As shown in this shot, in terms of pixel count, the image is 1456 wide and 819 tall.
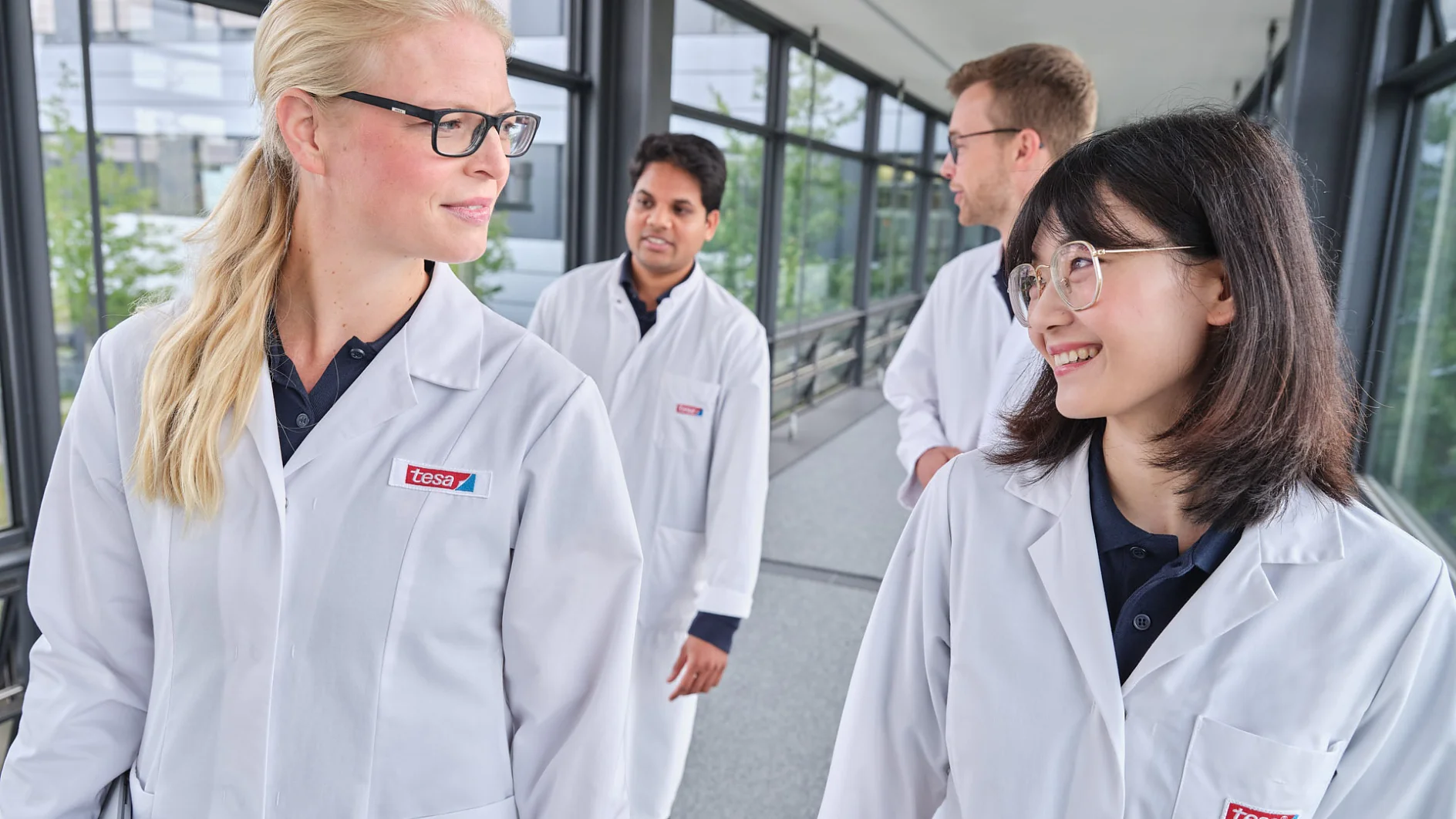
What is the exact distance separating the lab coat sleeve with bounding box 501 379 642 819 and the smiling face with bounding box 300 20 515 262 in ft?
0.86

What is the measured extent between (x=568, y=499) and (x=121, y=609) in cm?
55

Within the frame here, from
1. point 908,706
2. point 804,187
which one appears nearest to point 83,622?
point 908,706

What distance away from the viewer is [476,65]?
116 cm

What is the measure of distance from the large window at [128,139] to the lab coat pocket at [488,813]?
1.67 m

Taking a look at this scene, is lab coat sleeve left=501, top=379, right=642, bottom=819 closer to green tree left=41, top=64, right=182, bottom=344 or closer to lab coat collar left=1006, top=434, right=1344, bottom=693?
lab coat collar left=1006, top=434, right=1344, bottom=693

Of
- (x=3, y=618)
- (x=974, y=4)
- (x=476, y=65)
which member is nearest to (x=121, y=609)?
(x=476, y=65)

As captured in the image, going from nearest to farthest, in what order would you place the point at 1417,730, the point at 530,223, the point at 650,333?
the point at 1417,730 < the point at 650,333 < the point at 530,223

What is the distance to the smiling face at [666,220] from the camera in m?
2.60

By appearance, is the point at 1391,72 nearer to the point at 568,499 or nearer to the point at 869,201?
the point at 568,499

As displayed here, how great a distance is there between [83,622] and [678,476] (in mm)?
1489

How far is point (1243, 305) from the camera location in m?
0.97

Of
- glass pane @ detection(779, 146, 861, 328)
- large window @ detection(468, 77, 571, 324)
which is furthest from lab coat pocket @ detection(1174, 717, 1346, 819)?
glass pane @ detection(779, 146, 861, 328)

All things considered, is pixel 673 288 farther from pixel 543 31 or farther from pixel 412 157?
pixel 543 31

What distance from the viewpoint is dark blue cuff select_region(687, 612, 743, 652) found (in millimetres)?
2299
